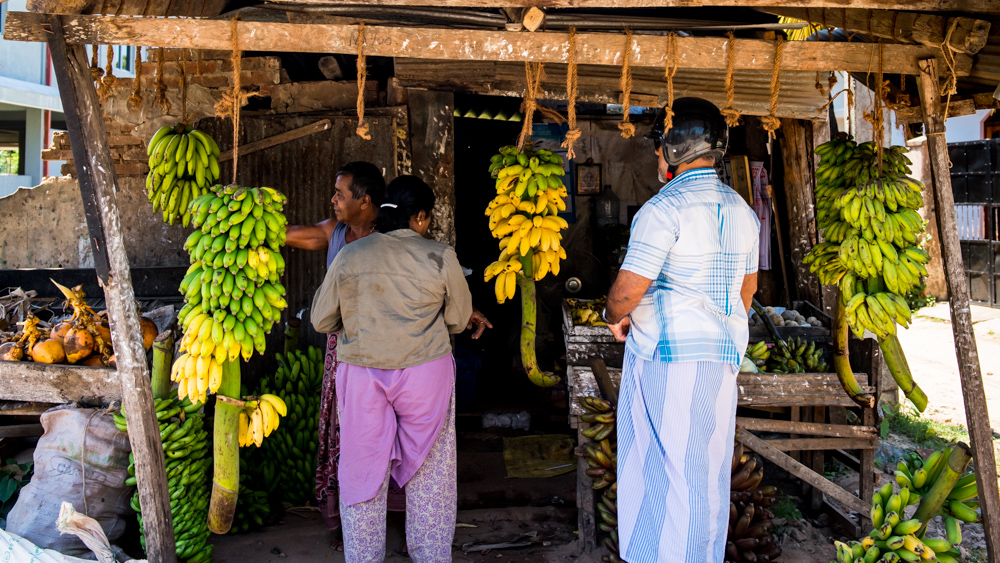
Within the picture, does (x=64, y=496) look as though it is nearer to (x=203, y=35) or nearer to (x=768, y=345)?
(x=203, y=35)

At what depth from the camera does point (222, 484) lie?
2779mm

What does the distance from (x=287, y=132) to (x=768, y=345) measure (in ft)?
11.8

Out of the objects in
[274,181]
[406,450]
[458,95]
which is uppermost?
[458,95]

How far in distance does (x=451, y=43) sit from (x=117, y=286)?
65.7 inches

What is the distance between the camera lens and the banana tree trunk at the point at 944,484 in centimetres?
261

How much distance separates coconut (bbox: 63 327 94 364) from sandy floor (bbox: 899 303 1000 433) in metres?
6.58

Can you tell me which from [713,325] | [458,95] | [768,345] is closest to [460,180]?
[458,95]

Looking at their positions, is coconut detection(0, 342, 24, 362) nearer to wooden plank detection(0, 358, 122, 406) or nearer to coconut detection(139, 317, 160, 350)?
wooden plank detection(0, 358, 122, 406)

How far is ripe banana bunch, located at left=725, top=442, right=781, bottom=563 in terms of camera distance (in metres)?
3.01

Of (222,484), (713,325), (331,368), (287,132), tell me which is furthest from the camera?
(287,132)

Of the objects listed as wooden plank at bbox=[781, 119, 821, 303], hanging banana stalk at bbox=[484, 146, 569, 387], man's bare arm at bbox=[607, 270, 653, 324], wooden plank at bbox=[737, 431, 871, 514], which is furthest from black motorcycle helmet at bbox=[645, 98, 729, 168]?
wooden plank at bbox=[781, 119, 821, 303]

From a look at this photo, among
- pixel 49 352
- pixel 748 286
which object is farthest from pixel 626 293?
pixel 49 352

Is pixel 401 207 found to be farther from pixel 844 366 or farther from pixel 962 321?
pixel 844 366

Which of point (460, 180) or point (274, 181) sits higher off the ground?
point (460, 180)
